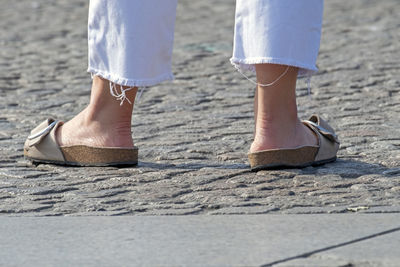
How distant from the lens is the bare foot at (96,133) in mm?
3293

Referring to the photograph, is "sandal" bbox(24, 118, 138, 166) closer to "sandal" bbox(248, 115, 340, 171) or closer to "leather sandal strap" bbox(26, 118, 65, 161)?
"leather sandal strap" bbox(26, 118, 65, 161)

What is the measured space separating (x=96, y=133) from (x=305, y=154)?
792 millimetres

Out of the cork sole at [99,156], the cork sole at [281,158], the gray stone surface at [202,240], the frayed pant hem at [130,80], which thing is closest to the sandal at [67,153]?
the cork sole at [99,156]

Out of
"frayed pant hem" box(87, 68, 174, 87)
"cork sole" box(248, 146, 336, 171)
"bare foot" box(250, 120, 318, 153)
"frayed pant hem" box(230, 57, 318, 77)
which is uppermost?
"frayed pant hem" box(230, 57, 318, 77)

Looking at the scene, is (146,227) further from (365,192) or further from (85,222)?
(365,192)

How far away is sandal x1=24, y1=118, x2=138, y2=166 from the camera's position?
3.32 metres

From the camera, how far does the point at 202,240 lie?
2.38 meters

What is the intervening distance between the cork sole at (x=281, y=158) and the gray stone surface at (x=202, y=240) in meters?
0.58

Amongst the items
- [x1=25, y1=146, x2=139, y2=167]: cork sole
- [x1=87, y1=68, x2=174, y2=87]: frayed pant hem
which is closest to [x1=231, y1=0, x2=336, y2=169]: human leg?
[x1=87, y1=68, x2=174, y2=87]: frayed pant hem

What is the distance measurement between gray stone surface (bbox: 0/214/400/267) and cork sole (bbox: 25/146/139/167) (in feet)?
2.20

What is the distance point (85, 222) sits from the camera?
102 inches

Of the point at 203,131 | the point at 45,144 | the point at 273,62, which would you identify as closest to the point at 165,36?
the point at 273,62

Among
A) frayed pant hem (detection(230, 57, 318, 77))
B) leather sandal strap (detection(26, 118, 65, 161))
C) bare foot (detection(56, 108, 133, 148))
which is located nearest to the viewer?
frayed pant hem (detection(230, 57, 318, 77))

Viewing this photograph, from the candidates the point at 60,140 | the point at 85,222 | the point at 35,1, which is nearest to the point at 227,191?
the point at 85,222
